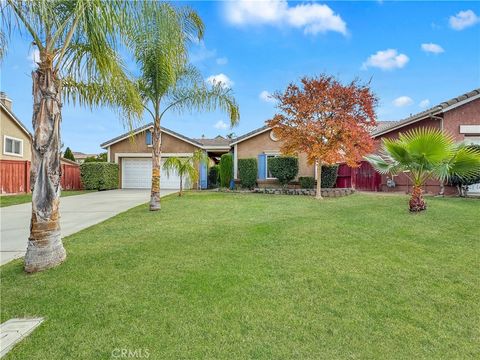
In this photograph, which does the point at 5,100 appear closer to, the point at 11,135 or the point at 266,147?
the point at 11,135

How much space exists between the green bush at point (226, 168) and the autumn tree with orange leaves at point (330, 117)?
20.1 feet

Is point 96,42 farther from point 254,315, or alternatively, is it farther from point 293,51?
point 293,51

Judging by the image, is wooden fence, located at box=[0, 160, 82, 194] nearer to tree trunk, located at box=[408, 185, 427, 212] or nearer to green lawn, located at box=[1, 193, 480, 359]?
green lawn, located at box=[1, 193, 480, 359]

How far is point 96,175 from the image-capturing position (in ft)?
63.8

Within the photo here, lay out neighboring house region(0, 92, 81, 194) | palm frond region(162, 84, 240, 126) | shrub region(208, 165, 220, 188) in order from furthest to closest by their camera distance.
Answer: shrub region(208, 165, 220, 188) → neighboring house region(0, 92, 81, 194) → palm frond region(162, 84, 240, 126)

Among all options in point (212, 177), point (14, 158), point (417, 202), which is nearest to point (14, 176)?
point (14, 158)

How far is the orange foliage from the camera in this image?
1280 centimetres

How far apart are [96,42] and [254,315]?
4977 millimetres

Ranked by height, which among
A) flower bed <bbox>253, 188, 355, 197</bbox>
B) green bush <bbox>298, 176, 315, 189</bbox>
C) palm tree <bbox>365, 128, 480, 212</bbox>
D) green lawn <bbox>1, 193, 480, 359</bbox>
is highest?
palm tree <bbox>365, 128, 480, 212</bbox>

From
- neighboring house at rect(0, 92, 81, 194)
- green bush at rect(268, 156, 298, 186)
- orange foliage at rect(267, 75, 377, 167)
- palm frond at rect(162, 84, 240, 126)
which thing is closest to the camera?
palm frond at rect(162, 84, 240, 126)

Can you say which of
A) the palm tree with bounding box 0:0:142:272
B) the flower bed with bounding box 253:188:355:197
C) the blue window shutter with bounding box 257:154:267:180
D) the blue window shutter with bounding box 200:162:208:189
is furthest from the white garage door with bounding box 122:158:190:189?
the palm tree with bounding box 0:0:142:272

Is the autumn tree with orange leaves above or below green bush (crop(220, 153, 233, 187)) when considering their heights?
above

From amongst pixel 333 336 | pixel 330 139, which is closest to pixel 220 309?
pixel 333 336

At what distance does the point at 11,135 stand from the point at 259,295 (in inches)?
860
